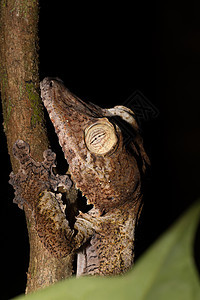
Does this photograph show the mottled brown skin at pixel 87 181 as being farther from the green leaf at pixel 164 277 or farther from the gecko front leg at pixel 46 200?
the green leaf at pixel 164 277

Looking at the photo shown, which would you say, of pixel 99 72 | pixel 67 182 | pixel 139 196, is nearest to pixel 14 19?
pixel 67 182

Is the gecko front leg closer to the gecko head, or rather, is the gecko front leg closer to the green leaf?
the gecko head

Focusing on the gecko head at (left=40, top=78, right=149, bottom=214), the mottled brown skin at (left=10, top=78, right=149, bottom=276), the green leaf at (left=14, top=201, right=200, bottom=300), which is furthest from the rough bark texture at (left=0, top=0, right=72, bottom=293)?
the green leaf at (left=14, top=201, right=200, bottom=300)

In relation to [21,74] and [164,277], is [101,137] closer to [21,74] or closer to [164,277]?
[21,74]

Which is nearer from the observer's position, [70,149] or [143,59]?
[70,149]

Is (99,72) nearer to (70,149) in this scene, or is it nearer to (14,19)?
(70,149)

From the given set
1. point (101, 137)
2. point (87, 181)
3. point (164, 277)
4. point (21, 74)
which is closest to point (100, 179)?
point (87, 181)

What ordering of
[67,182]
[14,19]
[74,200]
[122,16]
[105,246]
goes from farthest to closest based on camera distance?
[122,16] → [105,246] → [74,200] → [67,182] → [14,19]
